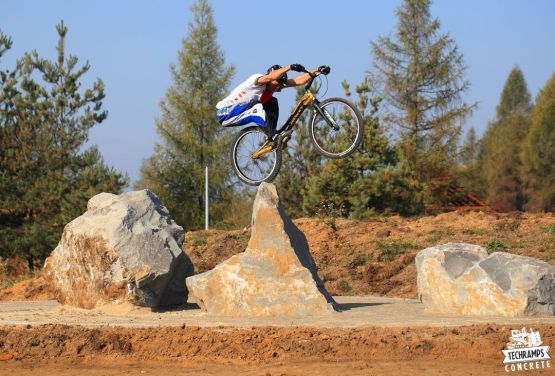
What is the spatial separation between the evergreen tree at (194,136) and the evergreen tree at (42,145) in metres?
6.73

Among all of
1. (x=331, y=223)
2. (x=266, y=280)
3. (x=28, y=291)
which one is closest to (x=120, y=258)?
(x=266, y=280)

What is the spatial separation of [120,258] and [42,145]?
16.7 m

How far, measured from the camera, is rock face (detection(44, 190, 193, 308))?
1326cm

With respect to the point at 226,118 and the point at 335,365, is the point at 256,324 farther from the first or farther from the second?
the point at 226,118

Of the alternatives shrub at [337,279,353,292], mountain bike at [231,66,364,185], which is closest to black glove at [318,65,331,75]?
mountain bike at [231,66,364,185]

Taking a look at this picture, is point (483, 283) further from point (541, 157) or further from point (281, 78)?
point (541, 157)

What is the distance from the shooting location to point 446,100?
36812mm

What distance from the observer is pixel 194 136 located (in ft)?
122

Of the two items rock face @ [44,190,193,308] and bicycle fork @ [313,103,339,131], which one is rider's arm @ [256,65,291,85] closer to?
bicycle fork @ [313,103,339,131]

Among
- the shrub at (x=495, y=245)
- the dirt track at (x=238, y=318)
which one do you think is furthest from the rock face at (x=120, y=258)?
the shrub at (x=495, y=245)

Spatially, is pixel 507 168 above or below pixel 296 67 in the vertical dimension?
above

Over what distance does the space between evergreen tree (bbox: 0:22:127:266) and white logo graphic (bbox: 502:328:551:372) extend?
58.7 feet

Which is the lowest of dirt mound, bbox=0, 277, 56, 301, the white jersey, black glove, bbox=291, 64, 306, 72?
dirt mound, bbox=0, 277, 56, 301

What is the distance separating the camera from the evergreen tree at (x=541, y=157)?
176 feet
